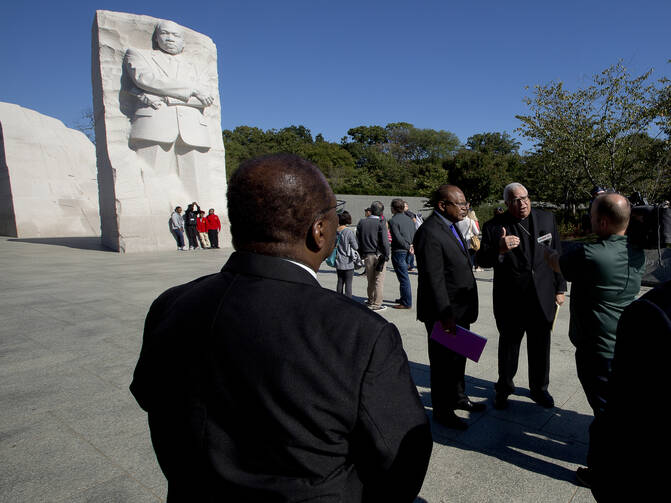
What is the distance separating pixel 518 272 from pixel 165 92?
13.4 metres

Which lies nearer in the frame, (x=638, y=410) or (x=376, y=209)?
(x=638, y=410)

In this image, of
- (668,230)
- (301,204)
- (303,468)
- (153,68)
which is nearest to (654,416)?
(303,468)

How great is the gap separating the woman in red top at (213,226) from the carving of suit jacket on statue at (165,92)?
2.47 metres

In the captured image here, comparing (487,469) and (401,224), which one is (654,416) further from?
(401,224)

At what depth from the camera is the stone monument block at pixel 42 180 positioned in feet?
62.6

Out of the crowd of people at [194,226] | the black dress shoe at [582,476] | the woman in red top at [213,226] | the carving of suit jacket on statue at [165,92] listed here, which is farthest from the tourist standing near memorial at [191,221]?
the black dress shoe at [582,476]

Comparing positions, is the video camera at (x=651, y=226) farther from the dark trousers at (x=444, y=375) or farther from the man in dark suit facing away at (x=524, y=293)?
the dark trousers at (x=444, y=375)

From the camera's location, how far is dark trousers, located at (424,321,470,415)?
3.11m

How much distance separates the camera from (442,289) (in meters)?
3.05

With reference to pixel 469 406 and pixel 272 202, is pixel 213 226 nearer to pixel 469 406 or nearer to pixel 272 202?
pixel 469 406

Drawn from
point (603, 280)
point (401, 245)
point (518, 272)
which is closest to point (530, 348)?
point (518, 272)

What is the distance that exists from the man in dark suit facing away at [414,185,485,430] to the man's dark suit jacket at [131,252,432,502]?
2.07m

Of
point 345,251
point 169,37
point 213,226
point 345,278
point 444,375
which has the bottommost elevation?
point 444,375

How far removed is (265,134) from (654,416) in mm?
50532
